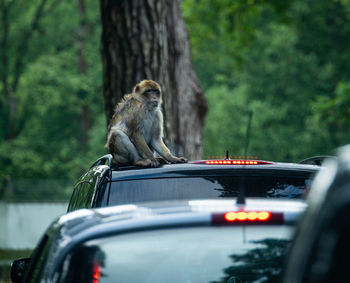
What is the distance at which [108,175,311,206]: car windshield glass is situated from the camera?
5145mm

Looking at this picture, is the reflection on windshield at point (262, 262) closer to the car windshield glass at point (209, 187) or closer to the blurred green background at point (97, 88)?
the car windshield glass at point (209, 187)

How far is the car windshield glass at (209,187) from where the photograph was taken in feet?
16.9

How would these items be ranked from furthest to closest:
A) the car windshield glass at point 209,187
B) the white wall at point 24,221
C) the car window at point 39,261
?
the white wall at point 24,221 → the car windshield glass at point 209,187 → the car window at point 39,261

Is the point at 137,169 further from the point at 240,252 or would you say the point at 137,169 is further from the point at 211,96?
the point at 211,96

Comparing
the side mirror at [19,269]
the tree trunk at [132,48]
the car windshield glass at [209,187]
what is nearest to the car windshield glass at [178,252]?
the side mirror at [19,269]

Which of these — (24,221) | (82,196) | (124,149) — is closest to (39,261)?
(82,196)

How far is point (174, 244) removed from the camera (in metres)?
3.14

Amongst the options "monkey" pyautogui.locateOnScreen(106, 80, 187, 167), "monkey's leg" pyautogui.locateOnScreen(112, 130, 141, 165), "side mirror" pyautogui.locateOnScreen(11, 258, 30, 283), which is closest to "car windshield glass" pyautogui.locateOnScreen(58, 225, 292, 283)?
"side mirror" pyautogui.locateOnScreen(11, 258, 30, 283)

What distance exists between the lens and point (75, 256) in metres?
3.10

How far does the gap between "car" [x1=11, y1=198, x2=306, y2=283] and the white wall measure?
1825 centimetres

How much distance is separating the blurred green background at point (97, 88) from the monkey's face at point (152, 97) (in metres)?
23.2

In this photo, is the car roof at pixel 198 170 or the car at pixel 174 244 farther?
the car roof at pixel 198 170

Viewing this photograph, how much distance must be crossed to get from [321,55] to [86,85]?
11.5 m

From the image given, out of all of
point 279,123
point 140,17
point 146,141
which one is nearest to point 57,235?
point 146,141
